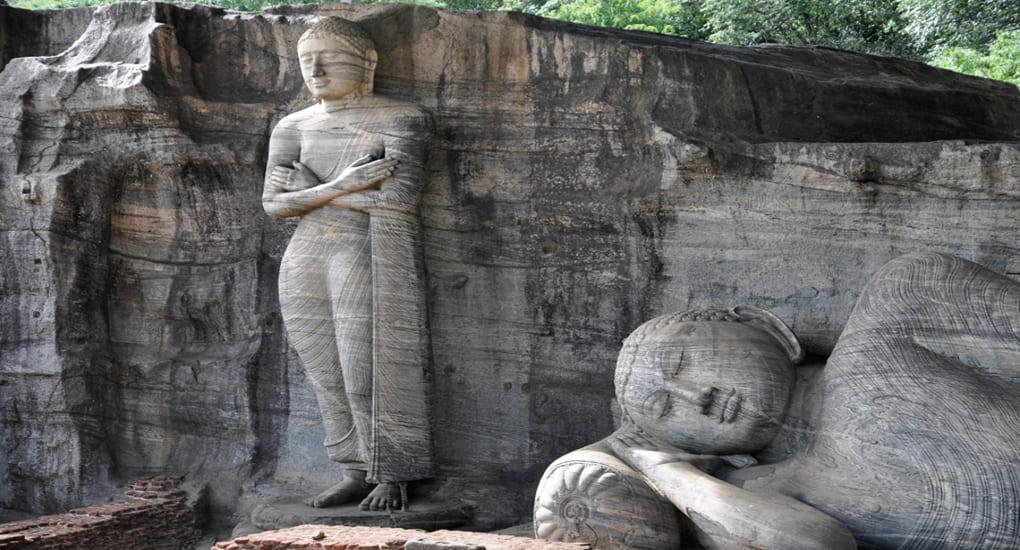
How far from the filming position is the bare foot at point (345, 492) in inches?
266

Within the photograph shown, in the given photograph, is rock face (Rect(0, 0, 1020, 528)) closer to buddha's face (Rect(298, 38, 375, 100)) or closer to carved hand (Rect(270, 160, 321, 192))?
buddha's face (Rect(298, 38, 375, 100))

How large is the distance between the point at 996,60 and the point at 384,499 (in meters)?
8.36

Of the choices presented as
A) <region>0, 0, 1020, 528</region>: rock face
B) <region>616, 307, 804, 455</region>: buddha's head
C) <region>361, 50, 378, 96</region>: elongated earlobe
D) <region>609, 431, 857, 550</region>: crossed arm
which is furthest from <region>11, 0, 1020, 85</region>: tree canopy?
<region>609, 431, 857, 550</region>: crossed arm

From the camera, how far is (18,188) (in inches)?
286

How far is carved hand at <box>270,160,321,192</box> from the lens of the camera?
6.80 m

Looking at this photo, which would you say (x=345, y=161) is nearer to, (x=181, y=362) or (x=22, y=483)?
(x=181, y=362)

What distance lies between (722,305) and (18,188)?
3924 mm

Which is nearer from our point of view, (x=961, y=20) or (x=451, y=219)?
(x=451, y=219)

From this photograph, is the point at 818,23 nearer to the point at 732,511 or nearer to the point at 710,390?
the point at 710,390

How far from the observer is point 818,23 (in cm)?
1459

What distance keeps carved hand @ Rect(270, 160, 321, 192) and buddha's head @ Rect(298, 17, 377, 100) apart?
408 millimetres

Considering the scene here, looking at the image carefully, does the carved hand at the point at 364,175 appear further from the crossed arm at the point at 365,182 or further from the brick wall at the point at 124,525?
the brick wall at the point at 124,525

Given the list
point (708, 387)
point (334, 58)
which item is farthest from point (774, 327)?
point (334, 58)

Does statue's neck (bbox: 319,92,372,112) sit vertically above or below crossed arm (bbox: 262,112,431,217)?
above
